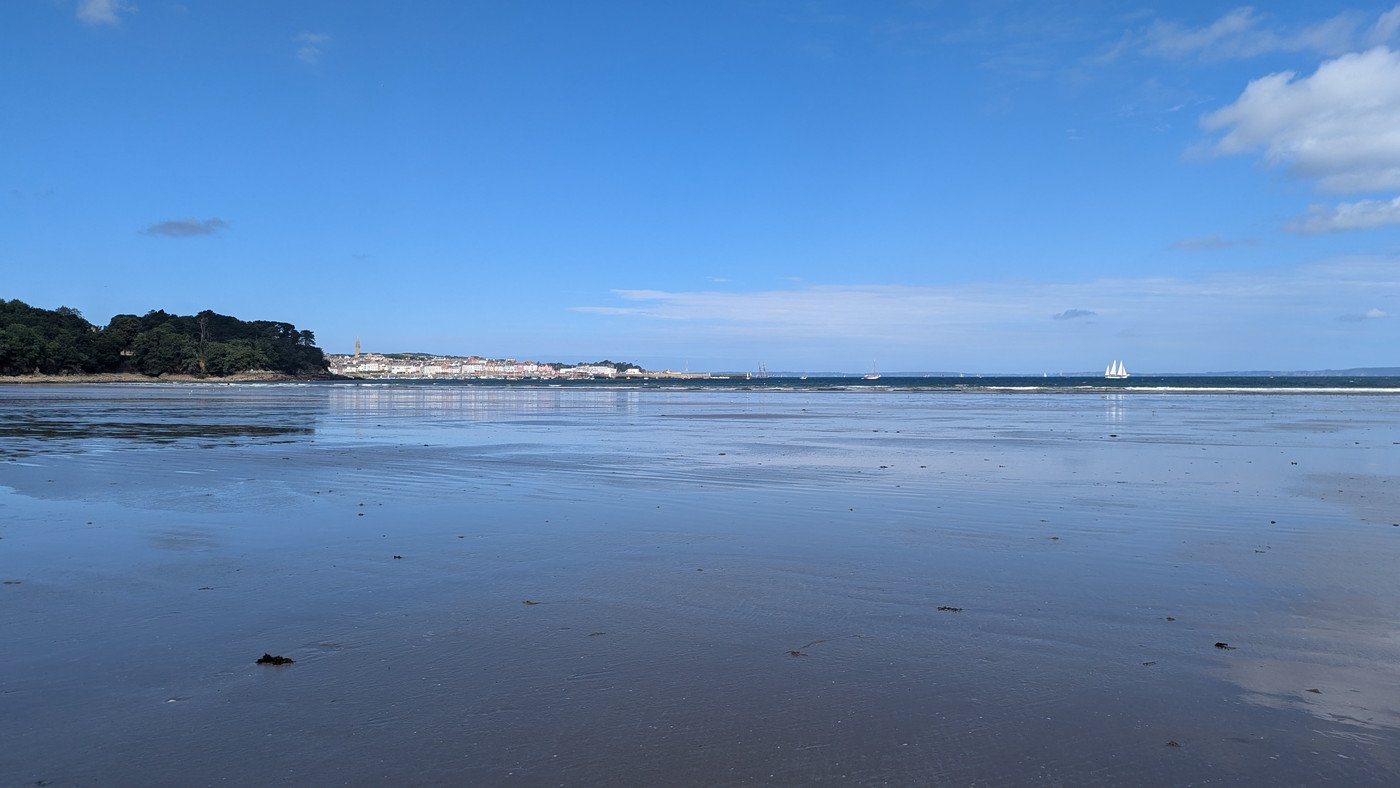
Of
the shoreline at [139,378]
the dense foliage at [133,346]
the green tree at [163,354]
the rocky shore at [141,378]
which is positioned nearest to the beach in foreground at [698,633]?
the shoreline at [139,378]

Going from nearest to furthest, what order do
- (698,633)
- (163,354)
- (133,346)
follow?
(698,633) < (163,354) < (133,346)

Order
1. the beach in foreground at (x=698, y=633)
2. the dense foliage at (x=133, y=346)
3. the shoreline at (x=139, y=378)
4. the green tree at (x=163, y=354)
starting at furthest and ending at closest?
the green tree at (x=163, y=354)
the dense foliage at (x=133, y=346)
the shoreline at (x=139, y=378)
the beach in foreground at (x=698, y=633)

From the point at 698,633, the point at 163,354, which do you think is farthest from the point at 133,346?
the point at 698,633

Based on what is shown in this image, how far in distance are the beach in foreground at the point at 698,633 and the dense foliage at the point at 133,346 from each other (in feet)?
387

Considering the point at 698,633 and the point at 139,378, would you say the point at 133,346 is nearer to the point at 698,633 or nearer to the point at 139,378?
the point at 139,378

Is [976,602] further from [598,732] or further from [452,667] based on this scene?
[452,667]

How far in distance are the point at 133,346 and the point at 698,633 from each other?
150 metres

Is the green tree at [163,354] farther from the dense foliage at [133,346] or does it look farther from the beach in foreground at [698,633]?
the beach in foreground at [698,633]

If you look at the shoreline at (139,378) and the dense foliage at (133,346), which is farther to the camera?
the dense foliage at (133,346)

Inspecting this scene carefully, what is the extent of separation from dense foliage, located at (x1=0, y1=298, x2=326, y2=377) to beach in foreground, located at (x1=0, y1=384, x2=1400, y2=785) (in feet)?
387

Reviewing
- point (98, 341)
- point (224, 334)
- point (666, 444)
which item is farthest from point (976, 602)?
point (224, 334)

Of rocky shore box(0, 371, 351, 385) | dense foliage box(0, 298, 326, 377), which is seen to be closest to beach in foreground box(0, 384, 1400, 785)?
rocky shore box(0, 371, 351, 385)

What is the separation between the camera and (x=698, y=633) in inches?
213

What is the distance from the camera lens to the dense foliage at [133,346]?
10388cm
